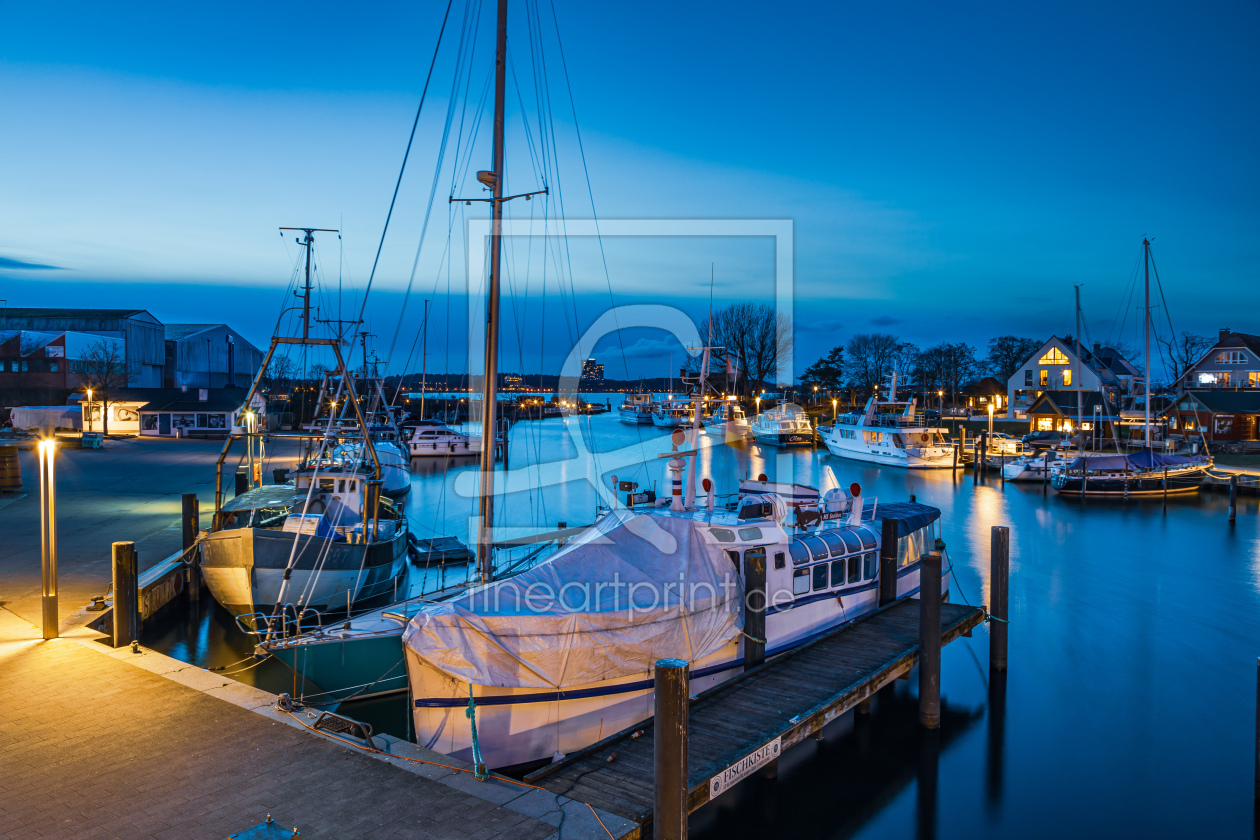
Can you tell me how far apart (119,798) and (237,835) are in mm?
1800

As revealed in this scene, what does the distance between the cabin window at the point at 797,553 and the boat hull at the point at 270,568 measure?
34.0 ft

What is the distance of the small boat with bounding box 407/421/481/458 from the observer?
63.2 m

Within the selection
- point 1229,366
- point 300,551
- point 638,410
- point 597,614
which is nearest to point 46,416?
point 300,551

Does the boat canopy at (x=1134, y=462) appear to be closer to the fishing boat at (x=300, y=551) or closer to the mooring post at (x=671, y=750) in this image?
the fishing boat at (x=300, y=551)

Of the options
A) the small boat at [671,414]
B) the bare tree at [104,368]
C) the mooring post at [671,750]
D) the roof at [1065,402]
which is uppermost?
the bare tree at [104,368]

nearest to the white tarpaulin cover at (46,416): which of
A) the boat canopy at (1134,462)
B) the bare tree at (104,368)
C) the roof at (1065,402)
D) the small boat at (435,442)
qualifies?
the bare tree at (104,368)

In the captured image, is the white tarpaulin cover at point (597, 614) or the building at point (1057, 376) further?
the building at point (1057, 376)

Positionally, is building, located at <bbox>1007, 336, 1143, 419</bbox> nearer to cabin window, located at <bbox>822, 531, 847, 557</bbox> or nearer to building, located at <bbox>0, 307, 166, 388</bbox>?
cabin window, located at <bbox>822, 531, 847, 557</bbox>

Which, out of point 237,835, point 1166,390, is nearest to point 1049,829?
point 237,835

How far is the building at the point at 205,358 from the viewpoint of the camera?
261 feet

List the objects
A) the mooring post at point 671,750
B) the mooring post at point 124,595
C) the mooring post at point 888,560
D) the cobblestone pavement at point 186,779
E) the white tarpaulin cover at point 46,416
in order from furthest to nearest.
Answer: the white tarpaulin cover at point 46,416, the mooring post at point 888,560, the mooring post at point 124,595, the mooring post at point 671,750, the cobblestone pavement at point 186,779

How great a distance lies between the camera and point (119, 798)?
7.37 metres

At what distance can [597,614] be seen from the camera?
Result: 10305 mm

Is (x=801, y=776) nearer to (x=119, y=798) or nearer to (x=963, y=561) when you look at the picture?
(x=119, y=798)
